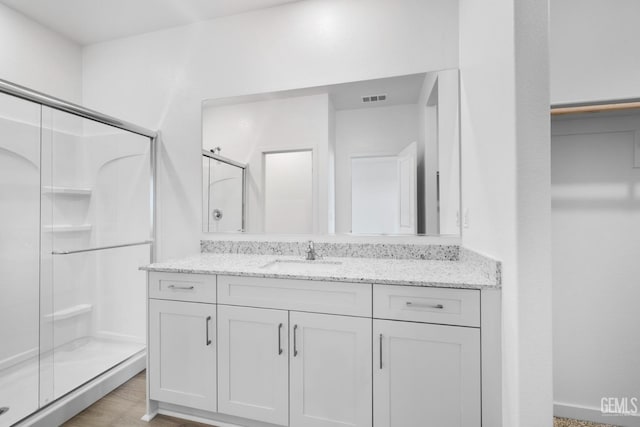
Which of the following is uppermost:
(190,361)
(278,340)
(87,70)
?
(87,70)

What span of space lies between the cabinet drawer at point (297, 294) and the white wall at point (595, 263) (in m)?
1.15

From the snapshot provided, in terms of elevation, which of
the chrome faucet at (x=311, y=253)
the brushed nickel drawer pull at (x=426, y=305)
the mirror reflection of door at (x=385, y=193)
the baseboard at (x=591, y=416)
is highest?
the mirror reflection of door at (x=385, y=193)

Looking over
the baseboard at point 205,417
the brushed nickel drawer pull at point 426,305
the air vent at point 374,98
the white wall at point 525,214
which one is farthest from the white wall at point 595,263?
the baseboard at point 205,417

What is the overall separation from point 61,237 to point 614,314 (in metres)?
3.24

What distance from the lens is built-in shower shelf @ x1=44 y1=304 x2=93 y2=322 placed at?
1.91 m

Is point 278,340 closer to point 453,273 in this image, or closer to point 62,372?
point 453,273

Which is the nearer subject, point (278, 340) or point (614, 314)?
point (278, 340)

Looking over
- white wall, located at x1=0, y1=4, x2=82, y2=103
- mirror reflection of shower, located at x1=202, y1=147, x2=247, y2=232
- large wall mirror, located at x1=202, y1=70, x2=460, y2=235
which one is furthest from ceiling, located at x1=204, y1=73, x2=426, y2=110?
white wall, located at x1=0, y1=4, x2=82, y2=103

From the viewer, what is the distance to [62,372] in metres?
1.85

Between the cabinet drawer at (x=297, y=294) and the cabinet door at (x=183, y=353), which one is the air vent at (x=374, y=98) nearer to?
the cabinet drawer at (x=297, y=294)

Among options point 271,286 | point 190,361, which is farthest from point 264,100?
point 190,361

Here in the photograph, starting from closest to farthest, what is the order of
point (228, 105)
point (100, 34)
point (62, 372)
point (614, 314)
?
1. point (614, 314)
2. point (62, 372)
3. point (228, 105)
4. point (100, 34)

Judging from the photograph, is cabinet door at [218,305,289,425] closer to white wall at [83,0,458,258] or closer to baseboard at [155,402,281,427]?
baseboard at [155,402,281,427]

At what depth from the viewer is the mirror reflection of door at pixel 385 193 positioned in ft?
6.36
